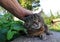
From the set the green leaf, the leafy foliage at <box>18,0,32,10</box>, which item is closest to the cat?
the green leaf

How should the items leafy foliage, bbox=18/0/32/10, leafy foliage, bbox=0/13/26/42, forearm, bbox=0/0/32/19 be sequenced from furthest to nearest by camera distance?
leafy foliage, bbox=18/0/32/10, leafy foliage, bbox=0/13/26/42, forearm, bbox=0/0/32/19

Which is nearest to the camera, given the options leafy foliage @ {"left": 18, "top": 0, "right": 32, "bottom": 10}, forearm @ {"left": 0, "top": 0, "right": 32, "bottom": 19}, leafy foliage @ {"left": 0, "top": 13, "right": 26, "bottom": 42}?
forearm @ {"left": 0, "top": 0, "right": 32, "bottom": 19}

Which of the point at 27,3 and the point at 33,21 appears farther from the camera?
the point at 27,3

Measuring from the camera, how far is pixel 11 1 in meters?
1.84

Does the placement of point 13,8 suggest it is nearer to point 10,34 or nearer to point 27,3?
point 10,34

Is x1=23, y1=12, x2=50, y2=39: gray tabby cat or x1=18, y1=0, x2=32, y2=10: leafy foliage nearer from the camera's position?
x1=23, y1=12, x2=50, y2=39: gray tabby cat

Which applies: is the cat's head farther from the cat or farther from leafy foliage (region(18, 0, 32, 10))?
leafy foliage (region(18, 0, 32, 10))

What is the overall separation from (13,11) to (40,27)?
0.26m

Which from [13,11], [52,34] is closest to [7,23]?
[13,11]

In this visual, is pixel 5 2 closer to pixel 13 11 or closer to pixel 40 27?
pixel 13 11

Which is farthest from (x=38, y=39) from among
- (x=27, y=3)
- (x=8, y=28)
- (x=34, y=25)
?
(x=27, y=3)

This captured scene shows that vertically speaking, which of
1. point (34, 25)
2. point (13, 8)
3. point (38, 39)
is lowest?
point (38, 39)

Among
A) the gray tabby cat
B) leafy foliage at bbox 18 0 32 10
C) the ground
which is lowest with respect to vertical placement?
the ground

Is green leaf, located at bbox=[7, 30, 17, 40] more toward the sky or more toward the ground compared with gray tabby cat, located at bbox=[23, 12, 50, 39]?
more toward the ground
